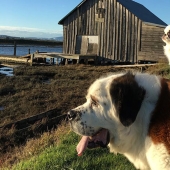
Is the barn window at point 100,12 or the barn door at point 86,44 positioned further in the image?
the barn door at point 86,44

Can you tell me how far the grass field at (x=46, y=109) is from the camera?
5344 mm

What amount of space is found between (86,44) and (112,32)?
131 inches

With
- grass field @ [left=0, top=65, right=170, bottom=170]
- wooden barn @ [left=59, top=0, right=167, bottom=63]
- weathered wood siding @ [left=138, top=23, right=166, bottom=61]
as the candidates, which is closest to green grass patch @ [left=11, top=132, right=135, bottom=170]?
grass field @ [left=0, top=65, right=170, bottom=170]

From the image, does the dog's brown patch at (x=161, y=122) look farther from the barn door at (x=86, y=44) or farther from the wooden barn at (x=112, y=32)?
the barn door at (x=86, y=44)

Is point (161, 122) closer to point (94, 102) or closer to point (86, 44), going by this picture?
point (94, 102)

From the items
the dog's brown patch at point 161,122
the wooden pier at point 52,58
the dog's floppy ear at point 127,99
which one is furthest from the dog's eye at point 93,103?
the wooden pier at point 52,58

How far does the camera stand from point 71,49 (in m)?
33.8

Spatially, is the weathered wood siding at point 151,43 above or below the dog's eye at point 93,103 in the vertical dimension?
above

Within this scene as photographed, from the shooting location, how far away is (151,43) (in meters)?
28.1

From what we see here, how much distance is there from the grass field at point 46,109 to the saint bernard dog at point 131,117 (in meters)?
1.84

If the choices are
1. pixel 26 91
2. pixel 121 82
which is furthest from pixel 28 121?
pixel 121 82

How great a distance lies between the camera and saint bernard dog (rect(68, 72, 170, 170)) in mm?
3006

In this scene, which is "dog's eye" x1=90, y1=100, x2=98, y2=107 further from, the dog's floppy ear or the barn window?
the barn window

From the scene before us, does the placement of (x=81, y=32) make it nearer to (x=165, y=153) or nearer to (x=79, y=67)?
(x=79, y=67)
